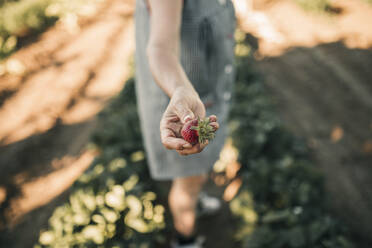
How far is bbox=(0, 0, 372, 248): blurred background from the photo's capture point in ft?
7.43

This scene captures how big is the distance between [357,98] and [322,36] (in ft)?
6.90

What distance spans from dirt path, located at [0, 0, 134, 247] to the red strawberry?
2673 millimetres

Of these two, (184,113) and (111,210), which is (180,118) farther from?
(111,210)

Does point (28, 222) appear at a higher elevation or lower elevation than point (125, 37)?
lower

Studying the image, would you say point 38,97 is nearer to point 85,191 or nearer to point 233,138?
point 85,191

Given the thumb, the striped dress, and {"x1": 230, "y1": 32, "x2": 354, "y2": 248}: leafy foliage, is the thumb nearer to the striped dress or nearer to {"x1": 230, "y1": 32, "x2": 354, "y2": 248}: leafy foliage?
the striped dress

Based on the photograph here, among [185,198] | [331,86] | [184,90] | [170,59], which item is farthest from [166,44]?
[331,86]

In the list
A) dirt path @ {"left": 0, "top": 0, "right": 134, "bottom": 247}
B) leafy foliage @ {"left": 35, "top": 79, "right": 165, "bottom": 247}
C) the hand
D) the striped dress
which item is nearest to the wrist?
the hand

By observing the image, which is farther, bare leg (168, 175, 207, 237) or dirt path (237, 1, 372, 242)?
dirt path (237, 1, 372, 242)

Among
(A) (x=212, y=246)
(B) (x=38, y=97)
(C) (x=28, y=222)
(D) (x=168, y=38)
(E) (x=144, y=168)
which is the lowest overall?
(A) (x=212, y=246)

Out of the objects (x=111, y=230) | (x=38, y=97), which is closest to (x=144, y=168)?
(x=111, y=230)

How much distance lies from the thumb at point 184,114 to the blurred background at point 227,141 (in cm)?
153

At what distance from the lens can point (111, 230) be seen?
82.8 inches

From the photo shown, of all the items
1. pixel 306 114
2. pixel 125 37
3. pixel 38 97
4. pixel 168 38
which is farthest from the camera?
pixel 125 37
